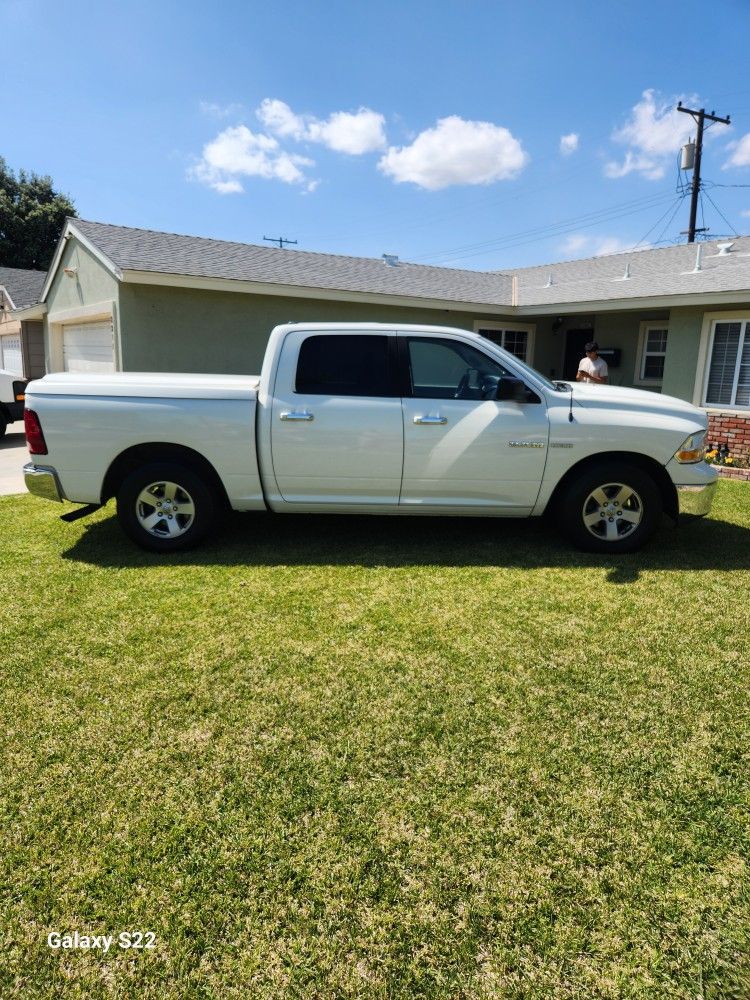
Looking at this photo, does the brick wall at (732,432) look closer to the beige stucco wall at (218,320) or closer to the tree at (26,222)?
the beige stucco wall at (218,320)

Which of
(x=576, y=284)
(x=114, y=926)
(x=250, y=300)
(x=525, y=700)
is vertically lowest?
(x=114, y=926)

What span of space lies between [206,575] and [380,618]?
1.57m

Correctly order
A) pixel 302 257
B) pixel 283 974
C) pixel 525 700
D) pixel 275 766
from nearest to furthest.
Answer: pixel 283 974
pixel 275 766
pixel 525 700
pixel 302 257

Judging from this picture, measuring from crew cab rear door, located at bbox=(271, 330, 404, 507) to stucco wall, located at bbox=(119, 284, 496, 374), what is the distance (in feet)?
23.7

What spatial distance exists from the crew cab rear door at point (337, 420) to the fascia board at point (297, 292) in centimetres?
675

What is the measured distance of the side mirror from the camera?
533 centimetres

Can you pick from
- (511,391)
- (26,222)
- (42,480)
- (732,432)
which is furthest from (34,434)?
(26,222)

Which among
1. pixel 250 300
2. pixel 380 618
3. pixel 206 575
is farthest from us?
pixel 250 300

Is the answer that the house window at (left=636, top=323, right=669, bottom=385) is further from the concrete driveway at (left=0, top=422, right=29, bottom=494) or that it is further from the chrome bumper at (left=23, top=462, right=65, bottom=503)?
the chrome bumper at (left=23, top=462, right=65, bottom=503)

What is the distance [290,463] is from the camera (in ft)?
17.8

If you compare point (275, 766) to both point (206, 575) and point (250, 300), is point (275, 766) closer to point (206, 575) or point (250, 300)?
point (206, 575)

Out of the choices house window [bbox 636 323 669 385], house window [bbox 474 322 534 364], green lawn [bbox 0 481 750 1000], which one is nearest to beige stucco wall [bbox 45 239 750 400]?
house window [bbox 636 323 669 385]

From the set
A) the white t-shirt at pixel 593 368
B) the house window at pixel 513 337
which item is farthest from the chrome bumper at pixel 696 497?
the house window at pixel 513 337

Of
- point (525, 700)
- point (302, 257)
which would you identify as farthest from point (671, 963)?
point (302, 257)
